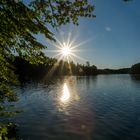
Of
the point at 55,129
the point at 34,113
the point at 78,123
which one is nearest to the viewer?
the point at 55,129

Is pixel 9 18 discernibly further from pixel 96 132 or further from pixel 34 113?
pixel 34 113

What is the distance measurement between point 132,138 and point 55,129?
9.70 metres

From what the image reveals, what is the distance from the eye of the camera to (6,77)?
857 cm

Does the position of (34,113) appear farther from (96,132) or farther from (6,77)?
(6,77)

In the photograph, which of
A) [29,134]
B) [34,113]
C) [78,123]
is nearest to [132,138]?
[78,123]

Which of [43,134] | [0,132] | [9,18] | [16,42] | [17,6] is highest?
[17,6]

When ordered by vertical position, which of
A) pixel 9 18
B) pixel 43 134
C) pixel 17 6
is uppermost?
pixel 17 6

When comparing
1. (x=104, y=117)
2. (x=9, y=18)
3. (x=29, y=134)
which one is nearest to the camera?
(x=9, y=18)

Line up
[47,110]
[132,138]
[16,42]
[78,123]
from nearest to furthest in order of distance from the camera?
[16,42] < [132,138] < [78,123] < [47,110]

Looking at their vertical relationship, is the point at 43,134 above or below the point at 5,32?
below

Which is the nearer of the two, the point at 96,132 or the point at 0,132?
the point at 0,132

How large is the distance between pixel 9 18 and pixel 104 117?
28435 millimetres

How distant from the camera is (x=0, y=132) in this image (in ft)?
24.7

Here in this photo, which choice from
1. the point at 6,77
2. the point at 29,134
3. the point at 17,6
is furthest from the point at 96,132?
the point at 17,6
